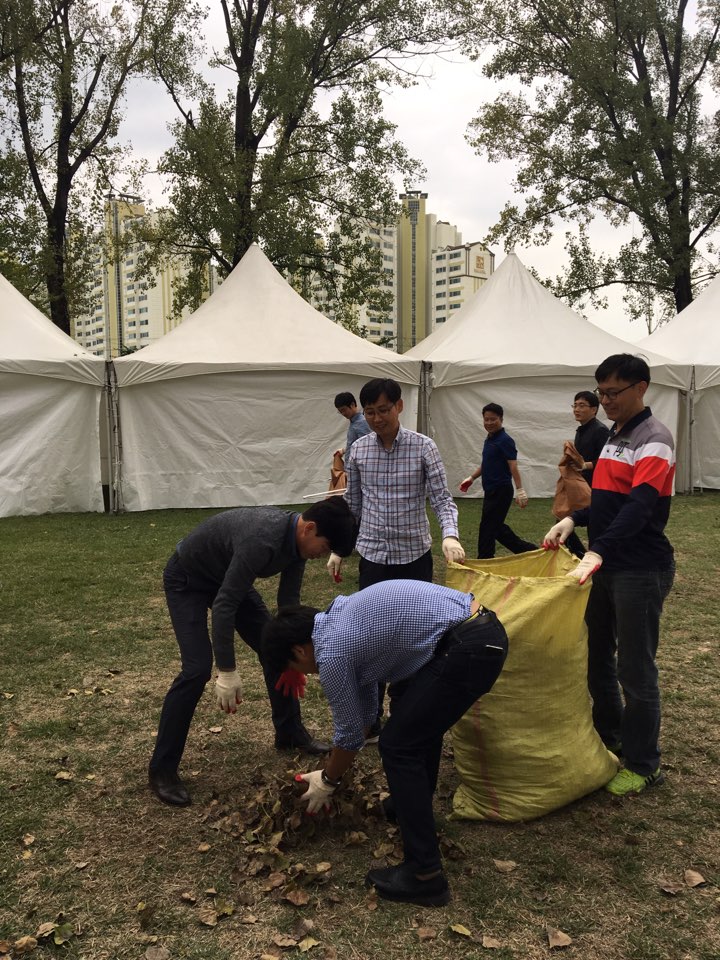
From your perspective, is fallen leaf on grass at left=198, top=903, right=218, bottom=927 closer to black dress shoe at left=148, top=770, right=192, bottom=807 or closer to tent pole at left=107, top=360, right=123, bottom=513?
black dress shoe at left=148, top=770, right=192, bottom=807

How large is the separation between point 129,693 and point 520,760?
2627 mm

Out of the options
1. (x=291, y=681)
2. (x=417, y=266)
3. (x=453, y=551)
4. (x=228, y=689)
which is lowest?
(x=228, y=689)

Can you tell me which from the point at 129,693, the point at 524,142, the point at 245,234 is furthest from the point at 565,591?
the point at 524,142

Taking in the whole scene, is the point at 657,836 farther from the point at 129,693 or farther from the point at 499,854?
the point at 129,693

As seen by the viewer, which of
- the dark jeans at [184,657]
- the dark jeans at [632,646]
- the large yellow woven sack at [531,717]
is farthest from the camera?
the dark jeans at [184,657]

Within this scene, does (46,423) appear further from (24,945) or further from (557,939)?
(557,939)

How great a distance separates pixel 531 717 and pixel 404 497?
123 centimetres

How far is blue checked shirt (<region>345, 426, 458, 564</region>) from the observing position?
3.87 meters

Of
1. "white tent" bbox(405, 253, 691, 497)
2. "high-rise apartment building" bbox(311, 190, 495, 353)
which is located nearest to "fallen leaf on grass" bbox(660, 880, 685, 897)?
"white tent" bbox(405, 253, 691, 497)

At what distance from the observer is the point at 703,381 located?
13.8 meters

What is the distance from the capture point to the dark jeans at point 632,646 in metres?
3.28

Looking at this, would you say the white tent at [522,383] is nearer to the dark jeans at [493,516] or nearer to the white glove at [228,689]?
the dark jeans at [493,516]

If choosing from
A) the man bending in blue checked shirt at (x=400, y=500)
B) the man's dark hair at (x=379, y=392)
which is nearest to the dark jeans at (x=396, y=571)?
the man bending in blue checked shirt at (x=400, y=500)

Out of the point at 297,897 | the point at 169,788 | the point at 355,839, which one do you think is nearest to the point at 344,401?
the point at 169,788
